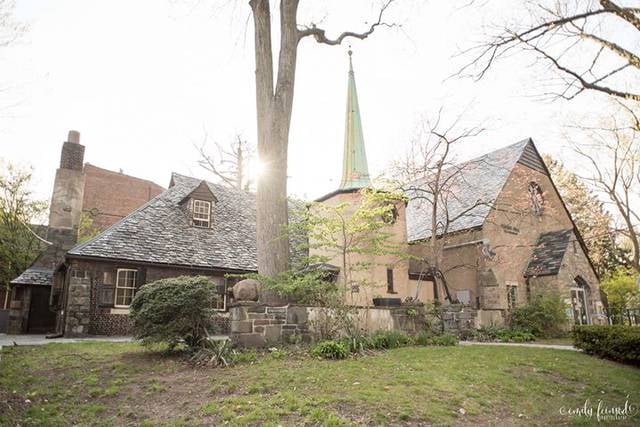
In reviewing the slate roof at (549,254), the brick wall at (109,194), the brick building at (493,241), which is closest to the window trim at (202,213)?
the brick building at (493,241)

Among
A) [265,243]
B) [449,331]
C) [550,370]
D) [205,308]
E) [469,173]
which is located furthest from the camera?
[469,173]

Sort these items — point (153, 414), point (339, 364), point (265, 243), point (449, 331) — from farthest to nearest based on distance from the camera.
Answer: point (449, 331)
point (265, 243)
point (339, 364)
point (153, 414)

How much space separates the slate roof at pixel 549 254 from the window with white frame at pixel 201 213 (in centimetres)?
1541

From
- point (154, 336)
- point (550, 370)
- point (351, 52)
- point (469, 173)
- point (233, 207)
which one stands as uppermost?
point (351, 52)

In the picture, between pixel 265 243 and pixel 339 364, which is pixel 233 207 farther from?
pixel 339 364

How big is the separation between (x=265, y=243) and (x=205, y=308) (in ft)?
7.63

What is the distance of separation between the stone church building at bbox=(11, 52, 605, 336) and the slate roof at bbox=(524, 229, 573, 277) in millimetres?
65

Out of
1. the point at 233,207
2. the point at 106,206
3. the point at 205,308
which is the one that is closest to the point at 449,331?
the point at 205,308

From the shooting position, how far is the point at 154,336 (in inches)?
328

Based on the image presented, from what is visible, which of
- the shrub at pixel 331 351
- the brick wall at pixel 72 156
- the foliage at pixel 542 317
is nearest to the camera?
the shrub at pixel 331 351

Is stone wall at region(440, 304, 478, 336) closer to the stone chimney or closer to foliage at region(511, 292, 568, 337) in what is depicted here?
foliage at region(511, 292, 568, 337)

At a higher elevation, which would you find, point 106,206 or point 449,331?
point 106,206

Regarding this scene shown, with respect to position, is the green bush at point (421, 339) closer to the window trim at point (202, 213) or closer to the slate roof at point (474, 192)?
the slate roof at point (474, 192)

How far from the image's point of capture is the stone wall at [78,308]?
44.8ft
